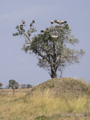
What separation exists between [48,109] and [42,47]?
2027 cm

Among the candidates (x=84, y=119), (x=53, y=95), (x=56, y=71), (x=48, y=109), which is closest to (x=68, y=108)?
(x=48, y=109)

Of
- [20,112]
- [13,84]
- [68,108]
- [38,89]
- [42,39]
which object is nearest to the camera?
[20,112]

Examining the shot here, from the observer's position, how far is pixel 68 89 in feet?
52.0

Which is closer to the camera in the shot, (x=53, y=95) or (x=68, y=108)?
(x=68, y=108)

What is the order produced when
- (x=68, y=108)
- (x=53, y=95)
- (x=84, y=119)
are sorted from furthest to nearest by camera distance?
(x=53, y=95) < (x=68, y=108) < (x=84, y=119)

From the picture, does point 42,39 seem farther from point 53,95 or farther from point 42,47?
point 53,95

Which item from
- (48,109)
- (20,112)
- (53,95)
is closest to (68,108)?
(48,109)

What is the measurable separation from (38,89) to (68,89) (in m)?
1.90

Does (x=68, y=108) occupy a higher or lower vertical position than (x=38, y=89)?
lower

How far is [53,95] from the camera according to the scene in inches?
594

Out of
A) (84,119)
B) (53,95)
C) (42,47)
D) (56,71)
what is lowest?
(84,119)

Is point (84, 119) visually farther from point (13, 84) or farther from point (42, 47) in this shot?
point (13, 84)

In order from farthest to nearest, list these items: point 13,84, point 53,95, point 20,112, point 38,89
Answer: point 13,84 → point 38,89 → point 53,95 → point 20,112

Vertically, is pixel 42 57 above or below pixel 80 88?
above
